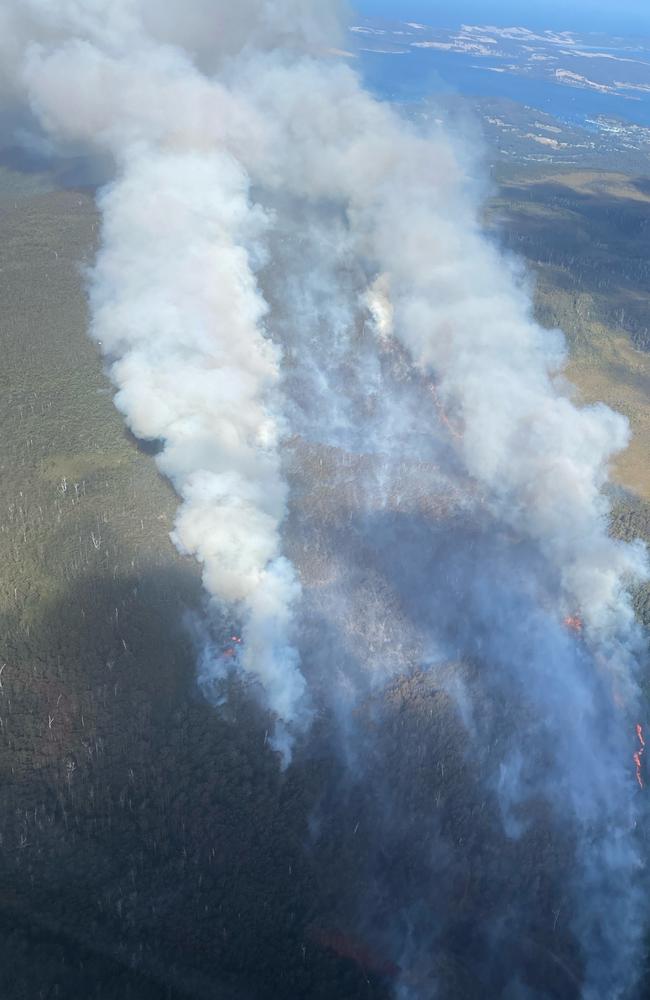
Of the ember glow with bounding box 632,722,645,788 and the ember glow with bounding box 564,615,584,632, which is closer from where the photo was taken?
the ember glow with bounding box 632,722,645,788

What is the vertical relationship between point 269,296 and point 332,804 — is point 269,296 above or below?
above

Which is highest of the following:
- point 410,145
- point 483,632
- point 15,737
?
point 410,145

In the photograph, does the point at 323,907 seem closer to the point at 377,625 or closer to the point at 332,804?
the point at 332,804

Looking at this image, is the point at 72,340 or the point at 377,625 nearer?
the point at 377,625

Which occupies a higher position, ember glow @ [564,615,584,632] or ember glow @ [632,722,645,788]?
ember glow @ [564,615,584,632]

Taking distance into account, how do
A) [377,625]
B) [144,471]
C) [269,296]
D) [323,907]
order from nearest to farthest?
[323,907] < [377,625] < [144,471] < [269,296]

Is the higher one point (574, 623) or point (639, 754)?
point (574, 623)

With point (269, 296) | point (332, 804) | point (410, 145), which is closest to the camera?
point (332, 804)

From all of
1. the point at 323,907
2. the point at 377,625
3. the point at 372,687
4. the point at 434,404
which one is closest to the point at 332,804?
the point at 323,907

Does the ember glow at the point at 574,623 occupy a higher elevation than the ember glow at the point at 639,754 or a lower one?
higher

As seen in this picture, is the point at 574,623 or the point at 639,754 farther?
the point at 574,623

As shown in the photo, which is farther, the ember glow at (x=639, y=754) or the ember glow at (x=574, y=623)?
the ember glow at (x=574, y=623)
